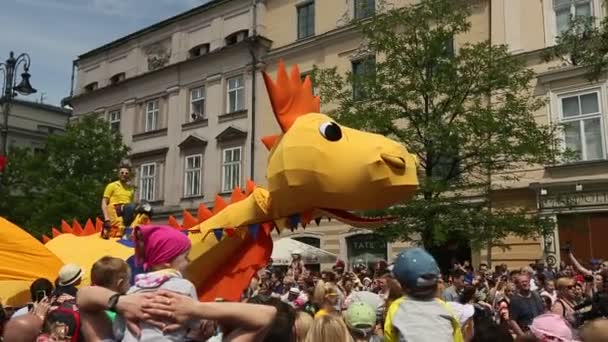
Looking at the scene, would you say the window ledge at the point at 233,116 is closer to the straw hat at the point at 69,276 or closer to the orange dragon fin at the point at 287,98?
the orange dragon fin at the point at 287,98

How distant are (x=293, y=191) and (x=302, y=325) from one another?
1394 mm

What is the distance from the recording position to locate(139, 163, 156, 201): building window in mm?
27703

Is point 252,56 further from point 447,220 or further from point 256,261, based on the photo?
point 256,261

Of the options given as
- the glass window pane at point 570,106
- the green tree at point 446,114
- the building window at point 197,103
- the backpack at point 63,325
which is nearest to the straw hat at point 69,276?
the backpack at point 63,325

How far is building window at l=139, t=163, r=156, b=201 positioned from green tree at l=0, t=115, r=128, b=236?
1.85 metres

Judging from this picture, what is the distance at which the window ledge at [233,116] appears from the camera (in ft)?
80.5

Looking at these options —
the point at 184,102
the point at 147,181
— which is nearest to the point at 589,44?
the point at 184,102

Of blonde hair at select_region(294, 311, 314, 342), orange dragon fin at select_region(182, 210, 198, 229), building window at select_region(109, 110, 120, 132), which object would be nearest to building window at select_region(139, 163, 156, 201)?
building window at select_region(109, 110, 120, 132)

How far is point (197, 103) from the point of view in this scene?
26.5 m

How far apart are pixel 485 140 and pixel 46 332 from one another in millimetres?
10817

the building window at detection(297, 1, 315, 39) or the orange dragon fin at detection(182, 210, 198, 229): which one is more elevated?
the building window at detection(297, 1, 315, 39)

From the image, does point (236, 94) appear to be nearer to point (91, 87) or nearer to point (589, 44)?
point (91, 87)

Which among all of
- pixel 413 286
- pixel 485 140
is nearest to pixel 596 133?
pixel 485 140

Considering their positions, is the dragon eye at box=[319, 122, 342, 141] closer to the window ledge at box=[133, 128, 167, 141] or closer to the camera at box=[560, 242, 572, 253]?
the camera at box=[560, 242, 572, 253]
